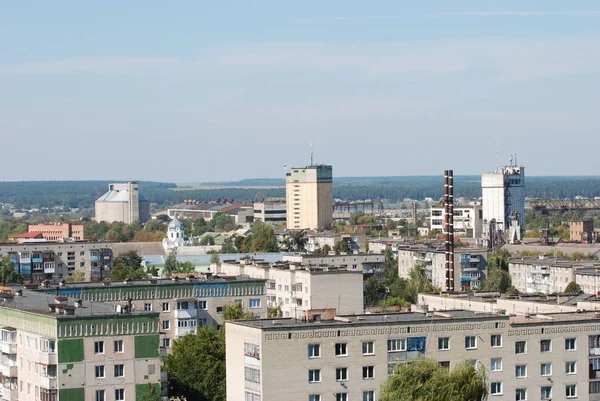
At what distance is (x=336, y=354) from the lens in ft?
121

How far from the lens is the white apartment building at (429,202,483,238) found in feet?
531

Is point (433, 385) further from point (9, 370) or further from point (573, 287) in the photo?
point (573, 287)

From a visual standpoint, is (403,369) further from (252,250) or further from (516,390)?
(252,250)

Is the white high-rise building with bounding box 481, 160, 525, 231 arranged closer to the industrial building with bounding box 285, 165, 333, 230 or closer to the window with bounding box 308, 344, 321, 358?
the industrial building with bounding box 285, 165, 333, 230

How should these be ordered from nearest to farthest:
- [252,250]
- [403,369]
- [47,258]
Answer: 1. [403,369]
2. [47,258]
3. [252,250]

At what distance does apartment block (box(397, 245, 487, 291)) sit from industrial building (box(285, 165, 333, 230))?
8102cm

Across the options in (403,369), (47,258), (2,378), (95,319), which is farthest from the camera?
(47,258)

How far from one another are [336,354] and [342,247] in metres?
82.2

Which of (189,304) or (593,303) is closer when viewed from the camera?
(593,303)

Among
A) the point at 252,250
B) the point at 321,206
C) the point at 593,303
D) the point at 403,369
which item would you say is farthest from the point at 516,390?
the point at 321,206

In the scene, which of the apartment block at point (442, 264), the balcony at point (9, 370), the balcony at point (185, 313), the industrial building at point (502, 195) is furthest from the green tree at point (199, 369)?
the industrial building at point (502, 195)

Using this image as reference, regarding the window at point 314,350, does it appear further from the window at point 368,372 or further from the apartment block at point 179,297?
the apartment block at point 179,297

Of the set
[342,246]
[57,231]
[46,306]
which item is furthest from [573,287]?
[57,231]

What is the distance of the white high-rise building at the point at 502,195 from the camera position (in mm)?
170625
